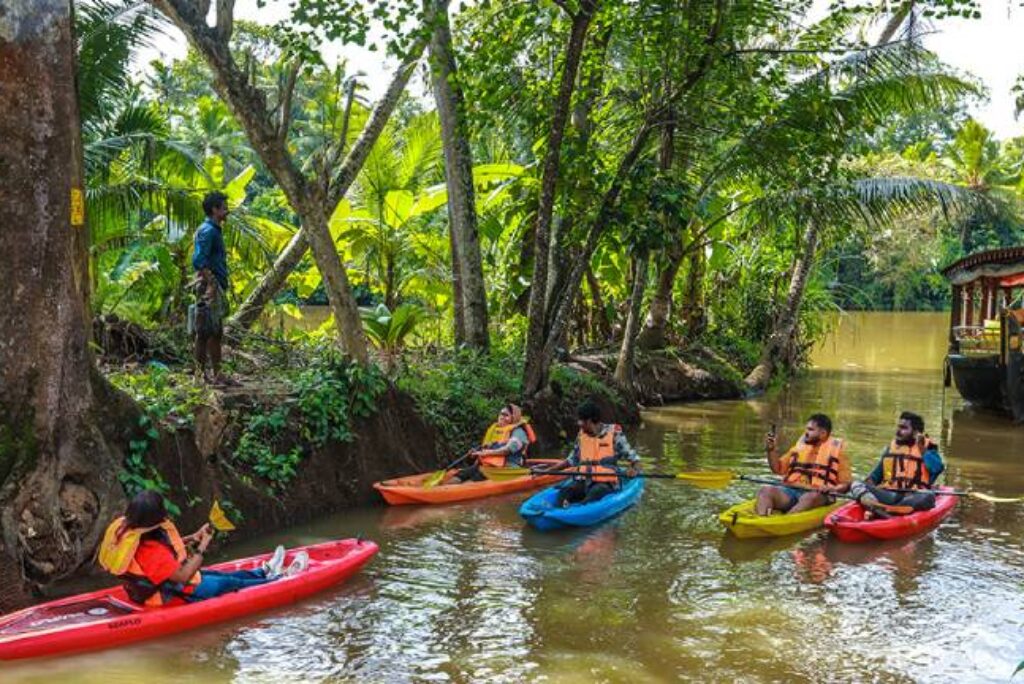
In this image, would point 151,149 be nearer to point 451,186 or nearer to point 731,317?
Answer: point 451,186

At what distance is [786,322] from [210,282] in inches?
603

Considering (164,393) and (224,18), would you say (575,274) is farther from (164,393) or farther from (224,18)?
(164,393)

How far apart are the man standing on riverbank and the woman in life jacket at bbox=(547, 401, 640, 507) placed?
4.42 ft

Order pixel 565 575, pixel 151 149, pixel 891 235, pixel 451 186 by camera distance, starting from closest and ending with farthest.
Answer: pixel 565 575
pixel 151 149
pixel 451 186
pixel 891 235

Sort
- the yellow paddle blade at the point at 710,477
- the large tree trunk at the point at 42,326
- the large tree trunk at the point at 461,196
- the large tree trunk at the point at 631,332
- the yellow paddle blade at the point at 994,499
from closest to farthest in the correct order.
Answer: the large tree trunk at the point at 42,326
the yellow paddle blade at the point at 710,477
the yellow paddle blade at the point at 994,499
the large tree trunk at the point at 461,196
the large tree trunk at the point at 631,332

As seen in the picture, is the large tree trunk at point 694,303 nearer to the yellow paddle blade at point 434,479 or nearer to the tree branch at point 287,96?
the yellow paddle blade at point 434,479

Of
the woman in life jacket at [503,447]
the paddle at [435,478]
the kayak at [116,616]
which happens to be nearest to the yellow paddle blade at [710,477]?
the woman in life jacket at [503,447]

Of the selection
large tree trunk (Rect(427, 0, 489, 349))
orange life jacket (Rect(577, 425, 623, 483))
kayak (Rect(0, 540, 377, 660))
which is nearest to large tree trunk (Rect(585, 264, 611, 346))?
large tree trunk (Rect(427, 0, 489, 349))

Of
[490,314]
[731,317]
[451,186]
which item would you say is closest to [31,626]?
[451,186]

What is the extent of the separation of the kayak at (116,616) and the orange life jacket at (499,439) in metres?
3.90

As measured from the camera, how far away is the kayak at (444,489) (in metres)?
10.9

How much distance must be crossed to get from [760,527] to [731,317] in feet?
46.9

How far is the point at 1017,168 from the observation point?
40.1 metres

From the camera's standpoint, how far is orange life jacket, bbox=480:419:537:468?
11.8 m
